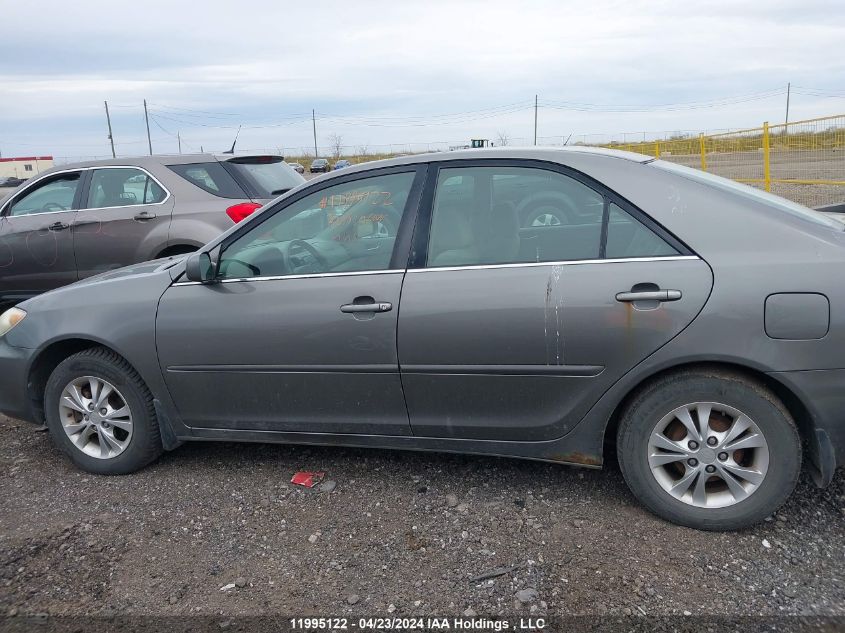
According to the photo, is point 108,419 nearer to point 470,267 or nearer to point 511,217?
point 470,267

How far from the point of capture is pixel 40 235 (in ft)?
23.4

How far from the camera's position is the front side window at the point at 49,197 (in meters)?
7.17

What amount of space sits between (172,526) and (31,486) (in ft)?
3.43

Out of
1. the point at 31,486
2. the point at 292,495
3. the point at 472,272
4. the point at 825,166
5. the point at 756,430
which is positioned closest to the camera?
the point at 756,430

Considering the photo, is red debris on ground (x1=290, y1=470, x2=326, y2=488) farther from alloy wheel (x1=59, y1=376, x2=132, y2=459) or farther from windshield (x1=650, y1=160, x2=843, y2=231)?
windshield (x1=650, y1=160, x2=843, y2=231)

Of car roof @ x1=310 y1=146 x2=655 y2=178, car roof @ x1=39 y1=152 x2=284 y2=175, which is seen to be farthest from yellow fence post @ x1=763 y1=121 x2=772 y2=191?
car roof @ x1=310 y1=146 x2=655 y2=178

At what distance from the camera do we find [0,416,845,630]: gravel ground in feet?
8.84

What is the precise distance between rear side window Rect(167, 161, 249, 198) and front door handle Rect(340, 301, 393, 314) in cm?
393

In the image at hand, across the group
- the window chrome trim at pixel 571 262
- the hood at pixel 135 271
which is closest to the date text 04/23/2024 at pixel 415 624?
the window chrome trim at pixel 571 262

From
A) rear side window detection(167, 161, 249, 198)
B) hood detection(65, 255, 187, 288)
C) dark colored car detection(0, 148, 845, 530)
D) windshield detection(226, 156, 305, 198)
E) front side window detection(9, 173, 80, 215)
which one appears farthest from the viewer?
front side window detection(9, 173, 80, 215)

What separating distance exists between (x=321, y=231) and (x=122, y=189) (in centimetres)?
419

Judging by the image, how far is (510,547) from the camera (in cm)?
303

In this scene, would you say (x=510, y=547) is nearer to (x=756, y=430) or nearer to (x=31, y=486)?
(x=756, y=430)

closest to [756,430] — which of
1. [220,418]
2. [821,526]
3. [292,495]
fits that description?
[821,526]
